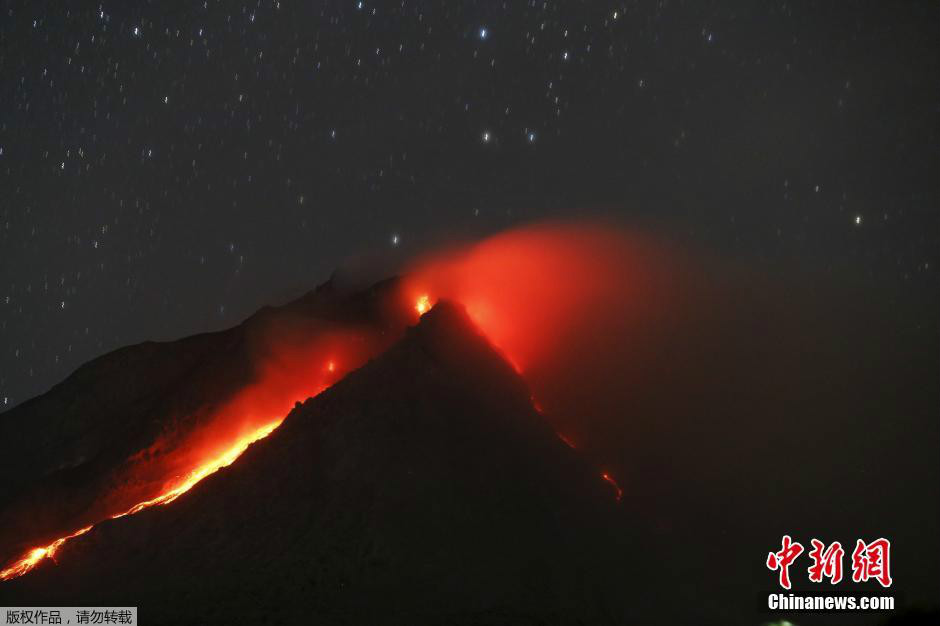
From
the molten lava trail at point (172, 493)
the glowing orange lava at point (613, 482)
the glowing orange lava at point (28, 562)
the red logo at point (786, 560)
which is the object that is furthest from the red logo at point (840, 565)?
the glowing orange lava at point (28, 562)

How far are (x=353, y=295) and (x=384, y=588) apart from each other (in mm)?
24449

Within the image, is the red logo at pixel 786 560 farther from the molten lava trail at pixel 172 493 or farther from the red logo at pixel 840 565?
the molten lava trail at pixel 172 493

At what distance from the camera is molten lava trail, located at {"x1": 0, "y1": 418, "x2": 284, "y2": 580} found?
2758 centimetres

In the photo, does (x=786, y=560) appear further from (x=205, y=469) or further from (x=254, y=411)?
(x=254, y=411)

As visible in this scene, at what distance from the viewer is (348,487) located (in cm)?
2808

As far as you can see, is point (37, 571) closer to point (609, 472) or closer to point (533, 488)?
point (533, 488)

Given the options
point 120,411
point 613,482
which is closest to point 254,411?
point 120,411

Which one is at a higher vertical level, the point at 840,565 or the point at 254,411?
the point at 254,411

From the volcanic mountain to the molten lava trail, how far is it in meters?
1.37

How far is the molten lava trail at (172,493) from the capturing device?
27.6 meters

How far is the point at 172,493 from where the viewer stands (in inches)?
1251

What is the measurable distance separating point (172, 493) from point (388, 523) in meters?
11.4

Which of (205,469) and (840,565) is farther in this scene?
(205,469)

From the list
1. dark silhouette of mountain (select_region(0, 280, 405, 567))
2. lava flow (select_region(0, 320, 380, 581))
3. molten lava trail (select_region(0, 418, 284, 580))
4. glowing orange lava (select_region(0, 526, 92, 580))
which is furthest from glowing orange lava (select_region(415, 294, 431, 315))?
glowing orange lava (select_region(0, 526, 92, 580))
